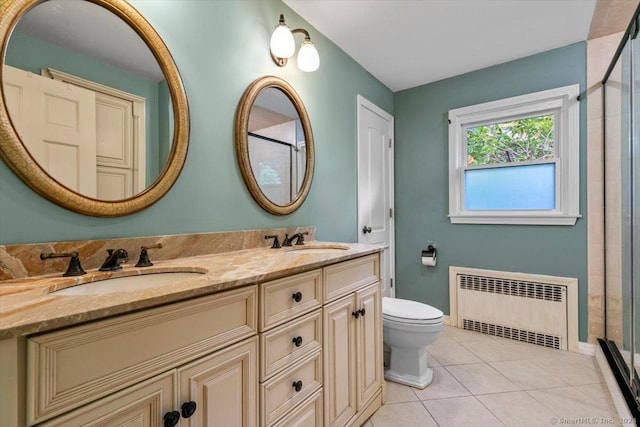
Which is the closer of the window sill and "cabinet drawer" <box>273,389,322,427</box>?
"cabinet drawer" <box>273,389,322,427</box>

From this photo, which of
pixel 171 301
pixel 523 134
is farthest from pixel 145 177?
pixel 523 134

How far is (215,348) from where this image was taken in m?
0.85

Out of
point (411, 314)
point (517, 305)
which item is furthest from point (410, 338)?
point (517, 305)

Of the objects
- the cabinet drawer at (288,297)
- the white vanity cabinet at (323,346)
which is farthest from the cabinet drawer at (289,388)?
the cabinet drawer at (288,297)

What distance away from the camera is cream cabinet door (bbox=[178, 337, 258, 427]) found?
79 cm

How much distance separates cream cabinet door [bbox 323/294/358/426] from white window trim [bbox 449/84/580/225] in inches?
73.1

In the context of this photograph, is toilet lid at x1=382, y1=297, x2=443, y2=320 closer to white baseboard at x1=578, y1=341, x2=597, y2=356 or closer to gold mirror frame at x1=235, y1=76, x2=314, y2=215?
gold mirror frame at x1=235, y1=76, x2=314, y2=215

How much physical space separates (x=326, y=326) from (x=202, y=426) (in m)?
0.59

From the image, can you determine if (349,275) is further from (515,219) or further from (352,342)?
(515,219)

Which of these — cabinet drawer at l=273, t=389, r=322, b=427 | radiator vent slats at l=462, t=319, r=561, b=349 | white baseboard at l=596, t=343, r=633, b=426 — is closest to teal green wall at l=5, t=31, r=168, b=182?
cabinet drawer at l=273, t=389, r=322, b=427

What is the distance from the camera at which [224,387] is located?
87 centimetres

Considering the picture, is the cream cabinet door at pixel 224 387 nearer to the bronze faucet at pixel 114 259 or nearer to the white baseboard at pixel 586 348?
the bronze faucet at pixel 114 259

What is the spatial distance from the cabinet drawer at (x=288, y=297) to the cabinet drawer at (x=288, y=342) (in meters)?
0.03

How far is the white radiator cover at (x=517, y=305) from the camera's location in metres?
2.36
